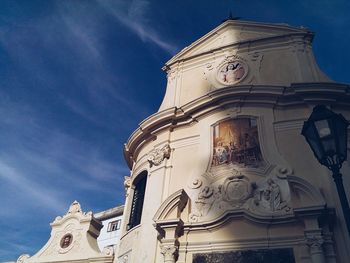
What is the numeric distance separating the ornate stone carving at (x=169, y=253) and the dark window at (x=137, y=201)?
9.41ft

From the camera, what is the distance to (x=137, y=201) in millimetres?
13133

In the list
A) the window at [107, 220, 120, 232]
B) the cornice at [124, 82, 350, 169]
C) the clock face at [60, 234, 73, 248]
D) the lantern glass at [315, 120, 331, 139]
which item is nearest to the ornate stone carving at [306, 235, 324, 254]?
the cornice at [124, 82, 350, 169]

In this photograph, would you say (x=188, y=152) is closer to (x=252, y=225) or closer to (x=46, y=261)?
(x=252, y=225)

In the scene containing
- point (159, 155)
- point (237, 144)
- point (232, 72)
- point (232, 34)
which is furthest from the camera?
point (232, 34)

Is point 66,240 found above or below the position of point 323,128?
above

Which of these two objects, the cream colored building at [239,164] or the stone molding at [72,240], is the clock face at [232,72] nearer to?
the cream colored building at [239,164]

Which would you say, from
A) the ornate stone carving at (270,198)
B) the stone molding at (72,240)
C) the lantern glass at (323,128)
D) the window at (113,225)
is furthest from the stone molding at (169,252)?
the window at (113,225)

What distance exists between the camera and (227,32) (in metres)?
15.3

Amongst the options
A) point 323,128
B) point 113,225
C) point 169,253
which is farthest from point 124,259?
point 113,225

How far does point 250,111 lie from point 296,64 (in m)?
2.86

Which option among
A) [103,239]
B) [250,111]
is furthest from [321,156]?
[103,239]

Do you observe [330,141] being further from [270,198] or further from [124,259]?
[124,259]

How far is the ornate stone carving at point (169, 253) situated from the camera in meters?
9.50

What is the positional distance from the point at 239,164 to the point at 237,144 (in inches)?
30.4
